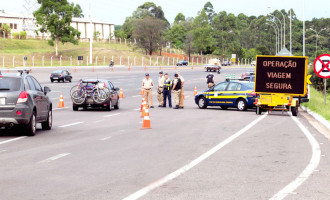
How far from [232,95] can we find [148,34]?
96.8 metres

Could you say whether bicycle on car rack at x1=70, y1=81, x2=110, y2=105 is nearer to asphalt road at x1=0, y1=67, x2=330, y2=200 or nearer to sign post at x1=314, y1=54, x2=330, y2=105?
asphalt road at x1=0, y1=67, x2=330, y2=200

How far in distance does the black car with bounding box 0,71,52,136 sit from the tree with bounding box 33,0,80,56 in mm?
89257

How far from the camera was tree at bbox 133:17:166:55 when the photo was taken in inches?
4948

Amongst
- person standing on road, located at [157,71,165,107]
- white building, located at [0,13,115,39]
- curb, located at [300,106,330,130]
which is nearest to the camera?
curb, located at [300,106,330,130]

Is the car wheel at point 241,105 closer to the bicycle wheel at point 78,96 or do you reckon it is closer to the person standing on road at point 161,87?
the person standing on road at point 161,87

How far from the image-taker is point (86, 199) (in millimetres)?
8086

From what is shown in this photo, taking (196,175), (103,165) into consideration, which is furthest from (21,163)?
(196,175)

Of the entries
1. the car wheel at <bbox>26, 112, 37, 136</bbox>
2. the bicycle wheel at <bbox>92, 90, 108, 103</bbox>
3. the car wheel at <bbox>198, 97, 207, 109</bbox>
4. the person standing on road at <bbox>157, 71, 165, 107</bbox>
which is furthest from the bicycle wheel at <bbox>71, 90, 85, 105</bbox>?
the car wheel at <bbox>26, 112, 37, 136</bbox>

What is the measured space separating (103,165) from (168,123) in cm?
1041

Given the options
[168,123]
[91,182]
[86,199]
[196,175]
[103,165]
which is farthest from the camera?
[168,123]

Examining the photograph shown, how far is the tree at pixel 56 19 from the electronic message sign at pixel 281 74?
80.9 m

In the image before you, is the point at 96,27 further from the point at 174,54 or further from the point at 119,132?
the point at 119,132

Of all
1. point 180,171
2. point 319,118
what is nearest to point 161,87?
point 319,118

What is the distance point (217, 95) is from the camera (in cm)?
3036
